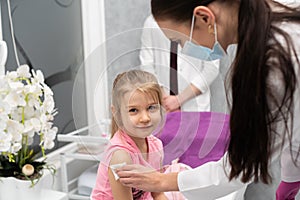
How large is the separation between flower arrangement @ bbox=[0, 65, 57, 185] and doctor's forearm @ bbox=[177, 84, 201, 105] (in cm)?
52

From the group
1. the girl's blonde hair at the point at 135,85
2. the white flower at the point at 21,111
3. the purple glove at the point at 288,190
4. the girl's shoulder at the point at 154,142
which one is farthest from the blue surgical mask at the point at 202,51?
the purple glove at the point at 288,190

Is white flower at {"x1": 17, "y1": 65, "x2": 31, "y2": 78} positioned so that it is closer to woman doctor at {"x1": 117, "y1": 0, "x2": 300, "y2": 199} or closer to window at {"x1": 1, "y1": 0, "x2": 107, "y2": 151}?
window at {"x1": 1, "y1": 0, "x2": 107, "y2": 151}

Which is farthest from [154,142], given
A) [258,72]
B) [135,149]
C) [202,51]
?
[258,72]

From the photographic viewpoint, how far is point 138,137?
1.17 meters

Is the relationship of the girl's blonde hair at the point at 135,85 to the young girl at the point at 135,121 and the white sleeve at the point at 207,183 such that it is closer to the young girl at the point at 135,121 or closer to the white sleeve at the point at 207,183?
the young girl at the point at 135,121

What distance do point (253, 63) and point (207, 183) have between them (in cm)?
39

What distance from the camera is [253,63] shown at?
36.5 inches

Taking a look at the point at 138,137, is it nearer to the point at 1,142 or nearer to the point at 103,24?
the point at 1,142

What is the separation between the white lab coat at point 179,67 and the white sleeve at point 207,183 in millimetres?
172

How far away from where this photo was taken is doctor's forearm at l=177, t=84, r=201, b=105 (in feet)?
3.84

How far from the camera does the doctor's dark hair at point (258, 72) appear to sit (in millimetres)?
923

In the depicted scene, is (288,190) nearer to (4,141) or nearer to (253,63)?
(253,63)

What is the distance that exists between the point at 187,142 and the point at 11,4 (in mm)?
1212

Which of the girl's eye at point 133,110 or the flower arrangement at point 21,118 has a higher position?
the girl's eye at point 133,110
